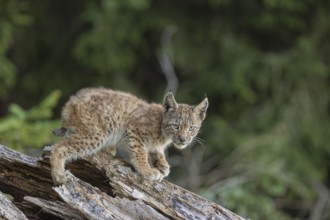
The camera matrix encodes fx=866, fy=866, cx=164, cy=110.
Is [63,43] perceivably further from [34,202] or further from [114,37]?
[34,202]

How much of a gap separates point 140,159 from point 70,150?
2.26 feet

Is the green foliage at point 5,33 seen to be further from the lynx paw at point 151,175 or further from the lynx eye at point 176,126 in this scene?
the lynx paw at point 151,175

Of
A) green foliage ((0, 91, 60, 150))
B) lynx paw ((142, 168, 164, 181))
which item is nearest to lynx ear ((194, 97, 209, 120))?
lynx paw ((142, 168, 164, 181))

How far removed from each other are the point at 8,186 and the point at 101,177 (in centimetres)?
78

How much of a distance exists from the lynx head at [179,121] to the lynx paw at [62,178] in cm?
131

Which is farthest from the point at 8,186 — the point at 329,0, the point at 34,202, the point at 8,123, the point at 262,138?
the point at 329,0

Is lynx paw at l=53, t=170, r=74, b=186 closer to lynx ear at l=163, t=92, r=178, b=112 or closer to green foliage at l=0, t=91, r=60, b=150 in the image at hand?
lynx ear at l=163, t=92, r=178, b=112

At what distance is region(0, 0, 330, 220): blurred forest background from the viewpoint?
51.3ft

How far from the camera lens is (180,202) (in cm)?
714

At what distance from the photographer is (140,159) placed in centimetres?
764

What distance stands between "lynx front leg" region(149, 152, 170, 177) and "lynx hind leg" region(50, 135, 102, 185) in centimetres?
68

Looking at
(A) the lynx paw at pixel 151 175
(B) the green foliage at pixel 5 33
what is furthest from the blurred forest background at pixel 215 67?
(A) the lynx paw at pixel 151 175

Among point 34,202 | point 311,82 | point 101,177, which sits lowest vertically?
point 34,202

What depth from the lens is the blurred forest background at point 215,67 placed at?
1565 centimetres
